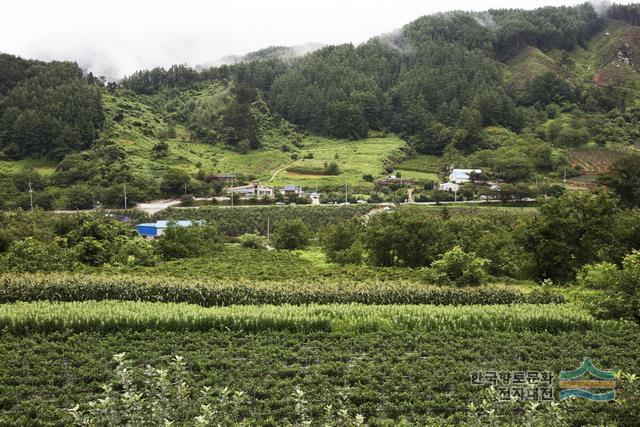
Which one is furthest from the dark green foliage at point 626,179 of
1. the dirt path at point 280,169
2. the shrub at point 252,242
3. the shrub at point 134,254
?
the dirt path at point 280,169

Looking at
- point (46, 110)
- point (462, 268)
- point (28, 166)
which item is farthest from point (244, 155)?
point (462, 268)

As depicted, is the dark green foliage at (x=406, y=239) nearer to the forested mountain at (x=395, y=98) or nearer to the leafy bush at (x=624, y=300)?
Result: the leafy bush at (x=624, y=300)

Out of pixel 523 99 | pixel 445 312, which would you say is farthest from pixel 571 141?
pixel 445 312

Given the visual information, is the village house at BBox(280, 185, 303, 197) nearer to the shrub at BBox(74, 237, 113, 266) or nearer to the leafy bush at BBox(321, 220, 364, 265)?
the leafy bush at BBox(321, 220, 364, 265)

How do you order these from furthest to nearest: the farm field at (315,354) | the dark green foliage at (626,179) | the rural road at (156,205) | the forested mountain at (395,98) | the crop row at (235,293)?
1. the forested mountain at (395,98)
2. the rural road at (156,205)
3. the dark green foliage at (626,179)
4. the crop row at (235,293)
5. the farm field at (315,354)

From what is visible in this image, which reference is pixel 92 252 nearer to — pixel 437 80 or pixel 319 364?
pixel 319 364

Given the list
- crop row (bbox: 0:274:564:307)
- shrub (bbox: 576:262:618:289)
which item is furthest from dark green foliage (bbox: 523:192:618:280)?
crop row (bbox: 0:274:564:307)

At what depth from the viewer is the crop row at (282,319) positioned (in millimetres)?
17688

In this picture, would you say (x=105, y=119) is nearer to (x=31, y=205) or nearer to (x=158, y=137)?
(x=158, y=137)

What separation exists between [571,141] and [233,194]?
54.7m

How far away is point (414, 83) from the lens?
106 meters

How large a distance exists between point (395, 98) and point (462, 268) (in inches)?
3412

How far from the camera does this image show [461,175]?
224ft

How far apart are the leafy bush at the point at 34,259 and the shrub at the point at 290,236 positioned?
19314mm
